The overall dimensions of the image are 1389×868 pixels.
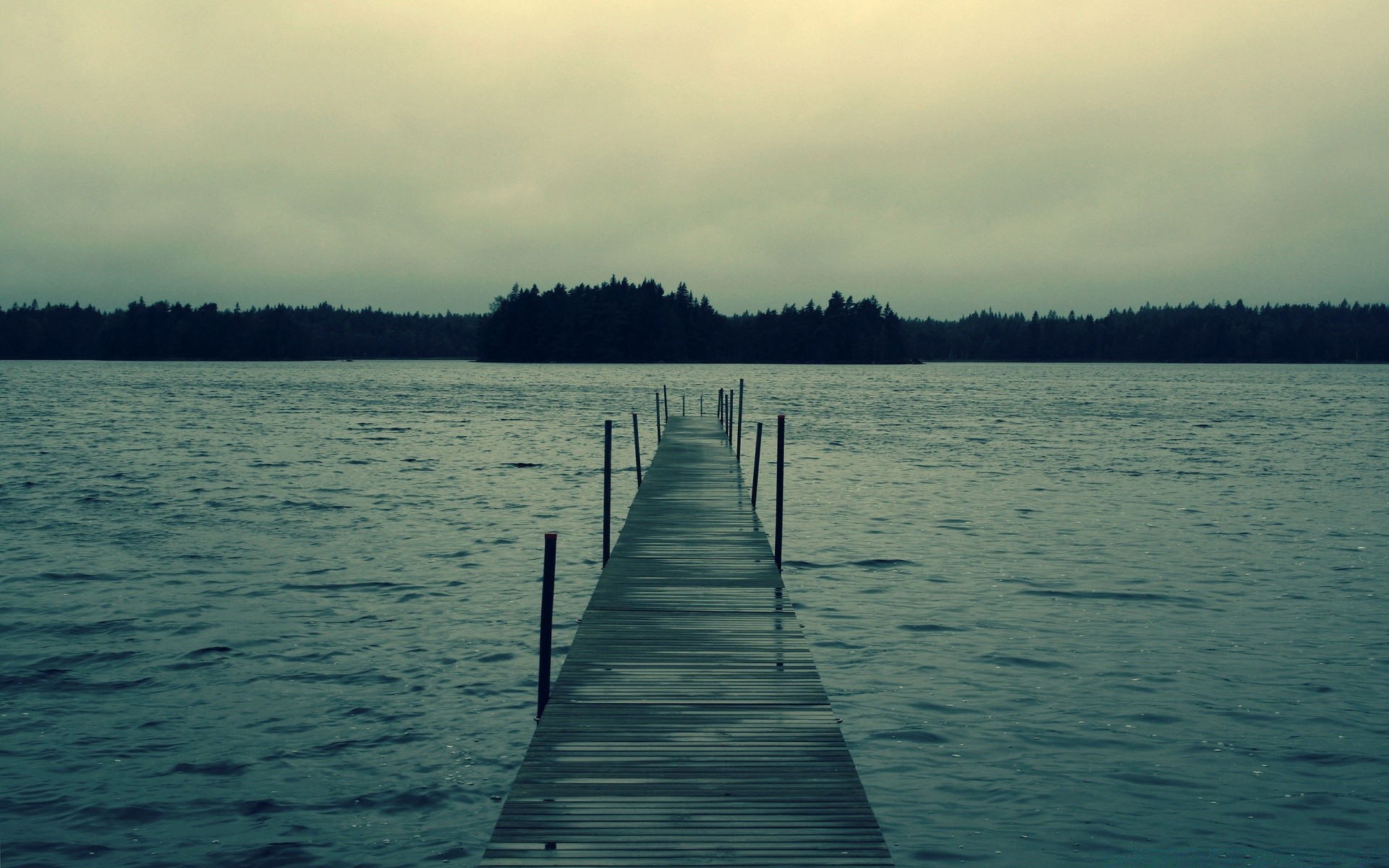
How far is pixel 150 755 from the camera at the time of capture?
348 inches

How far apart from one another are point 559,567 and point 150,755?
31.1ft

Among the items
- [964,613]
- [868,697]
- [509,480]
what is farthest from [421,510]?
[868,697]

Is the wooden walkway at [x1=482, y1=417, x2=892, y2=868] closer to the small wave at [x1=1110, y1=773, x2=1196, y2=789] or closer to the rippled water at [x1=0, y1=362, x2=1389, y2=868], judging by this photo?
the rippled water at [x1=0, y1=362, x2=1389, y2=868]

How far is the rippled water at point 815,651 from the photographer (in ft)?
25.5

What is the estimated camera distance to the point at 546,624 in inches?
370

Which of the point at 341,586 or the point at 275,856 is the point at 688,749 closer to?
the point at 275,856

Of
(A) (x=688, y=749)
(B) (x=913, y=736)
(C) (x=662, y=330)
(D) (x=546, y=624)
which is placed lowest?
(B) (x=913, y=736)

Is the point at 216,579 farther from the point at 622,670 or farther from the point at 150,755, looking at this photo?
the point at 622,670

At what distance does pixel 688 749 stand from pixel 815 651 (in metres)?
5.78

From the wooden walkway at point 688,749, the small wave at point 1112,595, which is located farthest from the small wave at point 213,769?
the small wave at point 1112,595

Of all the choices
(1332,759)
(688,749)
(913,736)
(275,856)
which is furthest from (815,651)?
(275,856)

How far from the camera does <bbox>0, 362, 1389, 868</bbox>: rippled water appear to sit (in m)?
7.78

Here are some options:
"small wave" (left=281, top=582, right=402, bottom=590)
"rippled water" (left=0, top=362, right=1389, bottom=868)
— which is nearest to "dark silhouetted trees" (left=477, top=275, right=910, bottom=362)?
"rippled water" (left=0, top=362, right=1389, bottom=868)

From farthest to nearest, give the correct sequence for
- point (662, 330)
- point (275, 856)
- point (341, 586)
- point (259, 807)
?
point (662, 330), point (341, 586), point (259, 807), point (275, 856)
